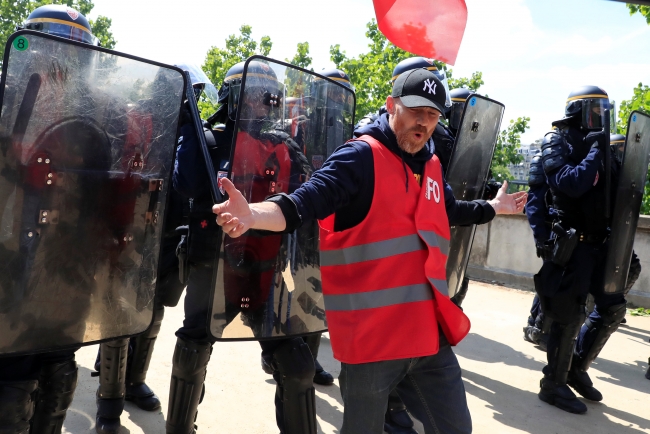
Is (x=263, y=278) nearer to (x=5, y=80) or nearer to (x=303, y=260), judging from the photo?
(x=303, y=260)

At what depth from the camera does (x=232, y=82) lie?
311 cm

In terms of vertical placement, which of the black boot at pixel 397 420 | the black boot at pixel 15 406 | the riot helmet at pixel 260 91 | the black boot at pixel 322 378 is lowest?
the black boot at pixel 322 378

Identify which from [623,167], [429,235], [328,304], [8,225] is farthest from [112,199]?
[623,167]

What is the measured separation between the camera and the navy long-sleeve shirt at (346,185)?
2.09m

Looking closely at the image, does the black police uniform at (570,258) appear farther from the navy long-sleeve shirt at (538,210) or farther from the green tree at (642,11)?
the green tree at (642,11)

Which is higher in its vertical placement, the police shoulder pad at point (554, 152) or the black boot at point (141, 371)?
the police shoulder pad at point (554, 152)

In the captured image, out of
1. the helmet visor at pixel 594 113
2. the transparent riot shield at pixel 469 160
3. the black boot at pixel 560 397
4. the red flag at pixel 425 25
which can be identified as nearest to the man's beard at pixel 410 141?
the red flag at pixel 425 25

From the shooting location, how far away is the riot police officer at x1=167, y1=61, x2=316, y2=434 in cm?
275

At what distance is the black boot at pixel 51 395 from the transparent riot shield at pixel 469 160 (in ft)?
6.85

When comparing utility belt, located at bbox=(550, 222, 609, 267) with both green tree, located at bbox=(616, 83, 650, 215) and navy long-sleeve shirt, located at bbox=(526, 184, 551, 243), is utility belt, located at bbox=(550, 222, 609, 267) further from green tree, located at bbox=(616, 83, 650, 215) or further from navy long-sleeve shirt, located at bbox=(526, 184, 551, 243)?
green tree, located at bbox=(616, 83, 650, 215)

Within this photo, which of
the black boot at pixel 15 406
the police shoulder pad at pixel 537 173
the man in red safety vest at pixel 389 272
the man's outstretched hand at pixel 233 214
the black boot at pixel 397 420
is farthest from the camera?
the police shoulder pad at pixel 537 173

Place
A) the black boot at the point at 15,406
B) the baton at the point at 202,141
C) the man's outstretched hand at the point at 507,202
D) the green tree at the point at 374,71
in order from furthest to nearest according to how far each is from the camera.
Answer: the green tree at the point at 374,71
the man's outstretched hand at the point at 507,202
the baton at the point at 202,141
the black boot at the point at 15,406

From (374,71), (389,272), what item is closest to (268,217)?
(389,272)

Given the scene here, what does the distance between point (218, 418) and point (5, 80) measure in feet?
7.25
